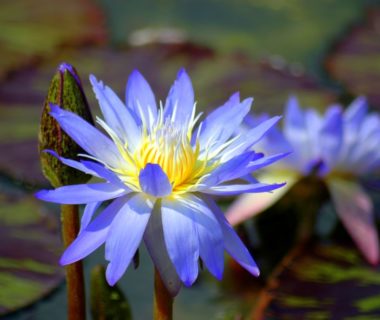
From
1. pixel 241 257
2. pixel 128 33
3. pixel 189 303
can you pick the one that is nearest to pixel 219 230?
pixel 241 257

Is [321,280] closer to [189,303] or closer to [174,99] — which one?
[189,303]

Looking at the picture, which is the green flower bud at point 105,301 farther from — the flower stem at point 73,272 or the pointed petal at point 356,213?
the pointed petal at point 356,213

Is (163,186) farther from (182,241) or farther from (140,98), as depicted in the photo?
(140,98)

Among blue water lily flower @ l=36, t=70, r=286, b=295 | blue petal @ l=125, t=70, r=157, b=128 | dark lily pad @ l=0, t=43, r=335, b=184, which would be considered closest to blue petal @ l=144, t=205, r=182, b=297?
blue water lily flower @ l=36, t=70, r=286, b=295

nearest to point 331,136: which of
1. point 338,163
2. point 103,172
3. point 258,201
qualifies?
point 338,163

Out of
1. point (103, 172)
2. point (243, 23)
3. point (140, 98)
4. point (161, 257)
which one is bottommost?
point (161, 257)

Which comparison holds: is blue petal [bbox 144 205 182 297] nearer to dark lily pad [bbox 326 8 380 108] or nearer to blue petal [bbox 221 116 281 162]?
blue petal [bbox 221 116 281 162]
